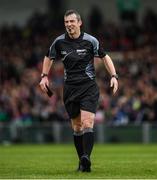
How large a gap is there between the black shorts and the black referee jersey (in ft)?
0.32

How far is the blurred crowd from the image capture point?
1154 inches

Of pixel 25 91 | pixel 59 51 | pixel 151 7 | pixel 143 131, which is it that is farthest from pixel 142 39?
pixel 59 51

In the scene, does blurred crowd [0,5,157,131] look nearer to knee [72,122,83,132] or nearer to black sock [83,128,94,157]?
knee [72,122,83,132]

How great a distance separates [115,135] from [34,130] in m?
2.82

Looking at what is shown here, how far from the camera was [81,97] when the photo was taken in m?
14.3

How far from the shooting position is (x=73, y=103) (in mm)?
14438

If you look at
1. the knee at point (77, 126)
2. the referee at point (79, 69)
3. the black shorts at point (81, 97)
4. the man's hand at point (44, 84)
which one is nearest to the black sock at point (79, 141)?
the knee at point (77, 126)

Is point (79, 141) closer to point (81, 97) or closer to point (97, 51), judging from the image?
point (81, 97)

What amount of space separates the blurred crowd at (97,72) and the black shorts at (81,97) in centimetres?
1405

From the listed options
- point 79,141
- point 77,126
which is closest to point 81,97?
point 77,126

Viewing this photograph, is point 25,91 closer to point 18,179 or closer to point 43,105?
point 43,105

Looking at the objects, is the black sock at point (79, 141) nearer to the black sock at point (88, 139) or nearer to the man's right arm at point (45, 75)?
the black sock at point (88, 139)

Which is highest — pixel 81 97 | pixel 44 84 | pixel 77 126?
pixel 44 84

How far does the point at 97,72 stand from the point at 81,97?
19.0 meters
